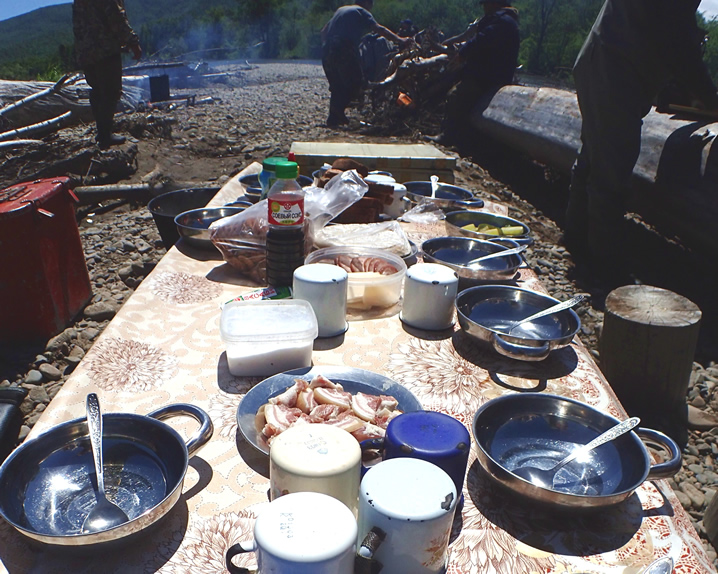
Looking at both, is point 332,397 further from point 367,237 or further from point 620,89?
point 620,89

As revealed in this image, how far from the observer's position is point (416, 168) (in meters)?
4.93

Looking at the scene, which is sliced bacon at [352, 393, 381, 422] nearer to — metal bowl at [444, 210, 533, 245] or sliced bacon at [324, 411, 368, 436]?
sliced bacon at [324, 411, 368, 436]

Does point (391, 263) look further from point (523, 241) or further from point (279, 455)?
point (279, 455)

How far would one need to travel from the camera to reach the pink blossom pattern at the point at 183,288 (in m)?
2.25

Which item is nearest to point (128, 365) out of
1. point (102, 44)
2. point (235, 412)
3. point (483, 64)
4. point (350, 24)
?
point (235, 412)

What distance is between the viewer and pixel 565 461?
1.27 metres

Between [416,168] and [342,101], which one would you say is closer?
[416,168]

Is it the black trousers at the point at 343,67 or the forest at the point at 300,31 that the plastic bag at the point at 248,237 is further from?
the forest at the point at 300,31

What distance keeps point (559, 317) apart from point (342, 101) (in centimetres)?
994

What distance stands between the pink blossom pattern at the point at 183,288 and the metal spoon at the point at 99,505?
105cm

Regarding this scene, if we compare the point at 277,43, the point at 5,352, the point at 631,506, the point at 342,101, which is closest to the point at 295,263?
the point at 631,506

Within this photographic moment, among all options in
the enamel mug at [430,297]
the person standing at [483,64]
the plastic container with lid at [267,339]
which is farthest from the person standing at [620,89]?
the person standing at [483,64]

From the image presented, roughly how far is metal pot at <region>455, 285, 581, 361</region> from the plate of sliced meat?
45cm

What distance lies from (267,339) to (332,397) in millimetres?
306
